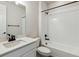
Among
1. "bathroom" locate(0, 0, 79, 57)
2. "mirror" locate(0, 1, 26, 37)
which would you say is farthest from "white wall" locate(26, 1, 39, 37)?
"mirror" locate(0, 1, 26, 37)

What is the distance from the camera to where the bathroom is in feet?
5.12

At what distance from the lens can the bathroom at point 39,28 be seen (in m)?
1.56

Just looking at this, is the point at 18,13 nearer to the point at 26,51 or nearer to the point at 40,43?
the point at 26,51

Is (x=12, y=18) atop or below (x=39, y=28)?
atop

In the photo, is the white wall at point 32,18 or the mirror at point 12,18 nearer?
the mirror at point 12,18

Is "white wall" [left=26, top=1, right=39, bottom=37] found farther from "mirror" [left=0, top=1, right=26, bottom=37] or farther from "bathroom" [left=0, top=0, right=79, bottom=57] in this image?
"mirror" [left=0, top=1, right=26, bottom=37]

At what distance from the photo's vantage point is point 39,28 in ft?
8.55

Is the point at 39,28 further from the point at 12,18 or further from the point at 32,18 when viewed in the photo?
the point at 12,18

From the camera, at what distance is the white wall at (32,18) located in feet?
7.57

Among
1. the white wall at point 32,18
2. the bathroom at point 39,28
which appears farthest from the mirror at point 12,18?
the white wall at point 32,18

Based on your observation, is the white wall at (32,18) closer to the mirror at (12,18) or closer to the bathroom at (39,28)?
the bathroom at (39,28)

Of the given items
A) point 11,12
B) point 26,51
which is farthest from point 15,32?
point 26,51

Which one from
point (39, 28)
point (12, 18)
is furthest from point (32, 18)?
point (12, 18)

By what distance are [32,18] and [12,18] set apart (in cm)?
87
